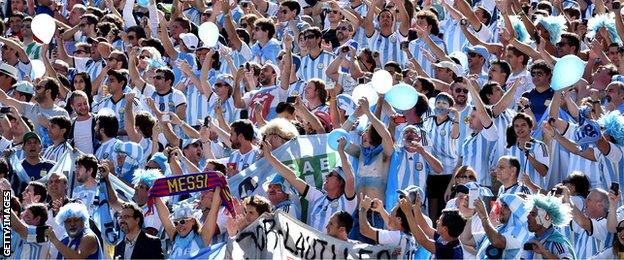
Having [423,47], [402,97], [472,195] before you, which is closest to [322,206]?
[472,195]

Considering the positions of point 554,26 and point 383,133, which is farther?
point 554,26

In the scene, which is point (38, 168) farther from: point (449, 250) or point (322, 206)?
point (449, 250)

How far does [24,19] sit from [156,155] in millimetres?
4782

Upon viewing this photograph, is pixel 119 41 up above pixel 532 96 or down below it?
above

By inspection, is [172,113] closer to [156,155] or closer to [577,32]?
[156,155]

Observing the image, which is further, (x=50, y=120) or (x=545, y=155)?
(x=50, y=120)

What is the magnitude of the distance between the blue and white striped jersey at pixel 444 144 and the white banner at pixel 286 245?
7.13 ft

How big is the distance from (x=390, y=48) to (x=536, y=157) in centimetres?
382

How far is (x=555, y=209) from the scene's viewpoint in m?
11.6

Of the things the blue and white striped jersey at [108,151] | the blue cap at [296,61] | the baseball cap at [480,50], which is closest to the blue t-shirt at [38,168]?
the blue and white striped jersey at [108,151]

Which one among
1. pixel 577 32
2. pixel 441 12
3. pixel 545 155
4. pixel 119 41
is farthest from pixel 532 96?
pixel 119 41

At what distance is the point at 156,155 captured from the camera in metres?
14.4

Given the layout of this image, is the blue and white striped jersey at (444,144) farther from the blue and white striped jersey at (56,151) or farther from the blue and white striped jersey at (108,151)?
the blue and white striped jersey at (56,151)

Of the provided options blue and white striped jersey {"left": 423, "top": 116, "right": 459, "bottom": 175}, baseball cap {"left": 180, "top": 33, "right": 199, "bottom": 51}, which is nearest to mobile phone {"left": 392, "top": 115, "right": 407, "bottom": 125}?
blue and white striped jersey {"left": 423, "top": 116, "right": 459, "bottom": 175}
